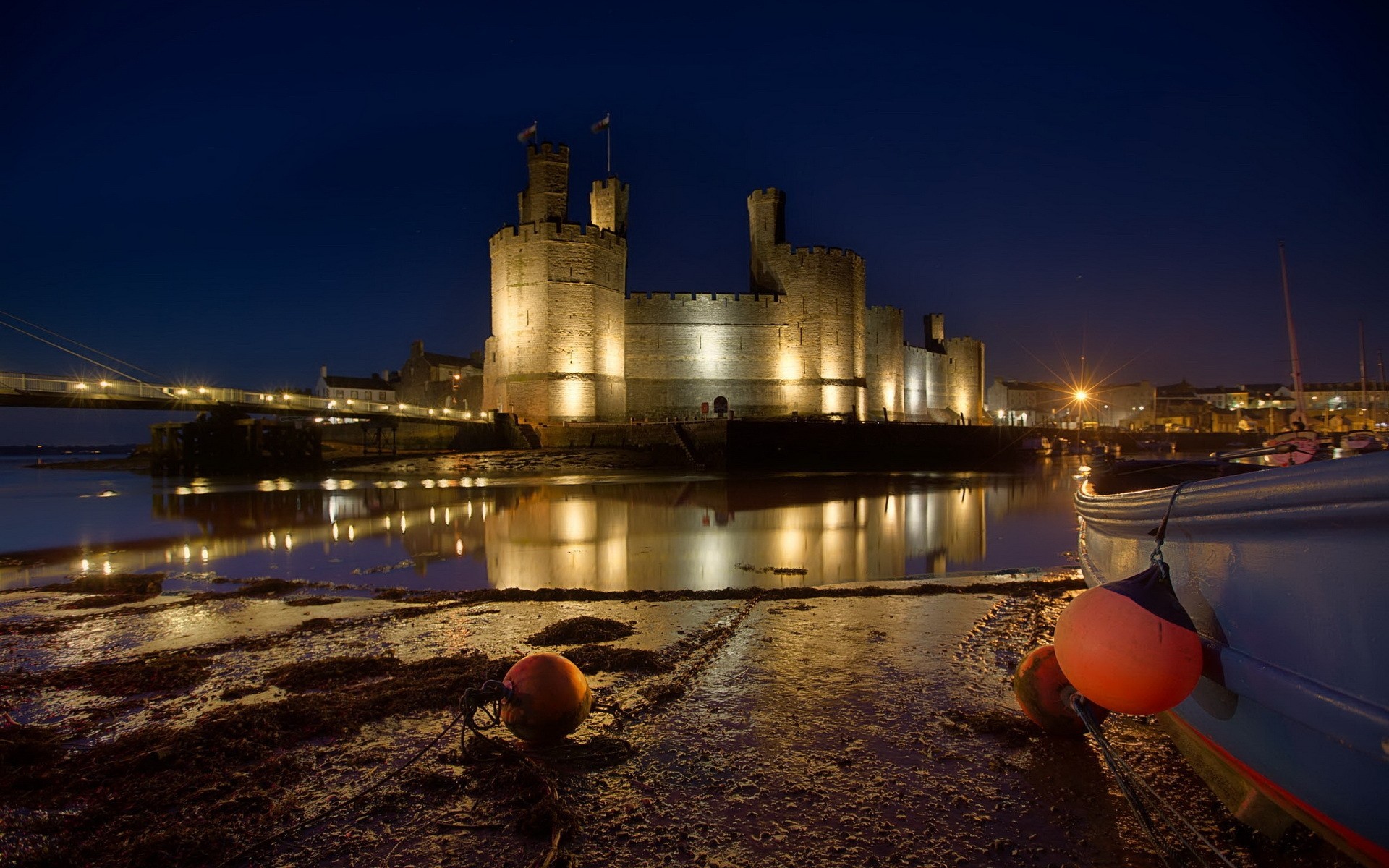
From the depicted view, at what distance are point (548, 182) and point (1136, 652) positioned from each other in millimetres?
30863

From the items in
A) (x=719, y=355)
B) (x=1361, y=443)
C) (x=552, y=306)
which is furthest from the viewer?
(x=719, y=355)

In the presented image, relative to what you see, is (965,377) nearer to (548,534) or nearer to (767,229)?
(767,229)

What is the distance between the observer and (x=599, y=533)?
1047 centimetres

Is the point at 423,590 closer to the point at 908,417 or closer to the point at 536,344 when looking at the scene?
the point at 536,344

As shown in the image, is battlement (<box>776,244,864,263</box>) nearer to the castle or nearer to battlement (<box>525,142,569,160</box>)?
the castle

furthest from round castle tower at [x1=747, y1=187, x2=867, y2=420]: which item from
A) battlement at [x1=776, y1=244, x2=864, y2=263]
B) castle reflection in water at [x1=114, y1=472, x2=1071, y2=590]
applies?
castle reflection in water at [x1=114, y1=472, x2=1071, y2=590]

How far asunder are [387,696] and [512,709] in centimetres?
97

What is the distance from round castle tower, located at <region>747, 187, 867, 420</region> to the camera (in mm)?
33250

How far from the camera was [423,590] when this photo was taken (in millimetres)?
6398

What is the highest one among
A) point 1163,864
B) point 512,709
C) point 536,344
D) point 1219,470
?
point 536,344

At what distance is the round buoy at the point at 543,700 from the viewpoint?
2.85 m

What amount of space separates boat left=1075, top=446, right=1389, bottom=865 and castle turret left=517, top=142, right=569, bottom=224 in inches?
1187

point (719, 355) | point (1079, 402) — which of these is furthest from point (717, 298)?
point (1079, 402)

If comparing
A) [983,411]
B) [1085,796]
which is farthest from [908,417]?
[1085,796]
